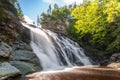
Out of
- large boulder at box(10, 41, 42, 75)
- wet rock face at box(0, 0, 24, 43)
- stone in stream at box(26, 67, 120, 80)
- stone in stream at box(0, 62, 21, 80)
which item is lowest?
stone in stream at box(26, 67, 120, 80)

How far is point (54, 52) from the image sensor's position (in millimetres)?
21688

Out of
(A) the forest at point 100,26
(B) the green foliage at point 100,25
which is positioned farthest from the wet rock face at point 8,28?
(B) the green foliage at point 100,25

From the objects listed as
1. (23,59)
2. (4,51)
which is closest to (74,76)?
(4,51)

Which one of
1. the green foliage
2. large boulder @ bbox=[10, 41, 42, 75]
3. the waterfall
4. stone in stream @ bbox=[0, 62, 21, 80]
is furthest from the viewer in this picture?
the green foliage

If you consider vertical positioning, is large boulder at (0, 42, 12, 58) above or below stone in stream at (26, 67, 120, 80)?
above

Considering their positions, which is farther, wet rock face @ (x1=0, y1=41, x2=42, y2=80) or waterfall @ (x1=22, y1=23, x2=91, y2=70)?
waterfall @ (x1=22, y1=23, x2=91, y2=70)

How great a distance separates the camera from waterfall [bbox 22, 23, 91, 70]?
64.6 ft

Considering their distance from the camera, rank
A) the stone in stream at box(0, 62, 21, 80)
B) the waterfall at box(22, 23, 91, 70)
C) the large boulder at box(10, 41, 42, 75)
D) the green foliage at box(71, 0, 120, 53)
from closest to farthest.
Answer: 1. the stone in stream at box(0, 62, 21, 80)
2. the large boulder at box(10, 41, 42, 75)
3. the waterfall at box(22, 23, 91, 70)
4. the green foliage at box(71, 0, 120, 53)

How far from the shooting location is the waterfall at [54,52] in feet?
64.6

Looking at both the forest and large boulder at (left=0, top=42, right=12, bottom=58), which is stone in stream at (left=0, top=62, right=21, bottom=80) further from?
the forest

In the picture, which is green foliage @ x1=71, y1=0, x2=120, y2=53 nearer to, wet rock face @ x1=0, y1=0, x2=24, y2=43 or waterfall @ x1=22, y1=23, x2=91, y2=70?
waterfall @ x1=22, y1=23, x2=91, y2=70

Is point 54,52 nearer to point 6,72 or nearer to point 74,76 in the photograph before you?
point 74,76

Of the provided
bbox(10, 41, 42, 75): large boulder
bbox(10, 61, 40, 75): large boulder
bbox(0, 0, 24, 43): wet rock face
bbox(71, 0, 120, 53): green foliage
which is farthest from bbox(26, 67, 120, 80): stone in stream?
bbox(71, 0, 120, 53): green foliage

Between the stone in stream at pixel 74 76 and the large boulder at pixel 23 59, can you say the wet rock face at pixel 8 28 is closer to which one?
the large boulder at pixel 23 59
